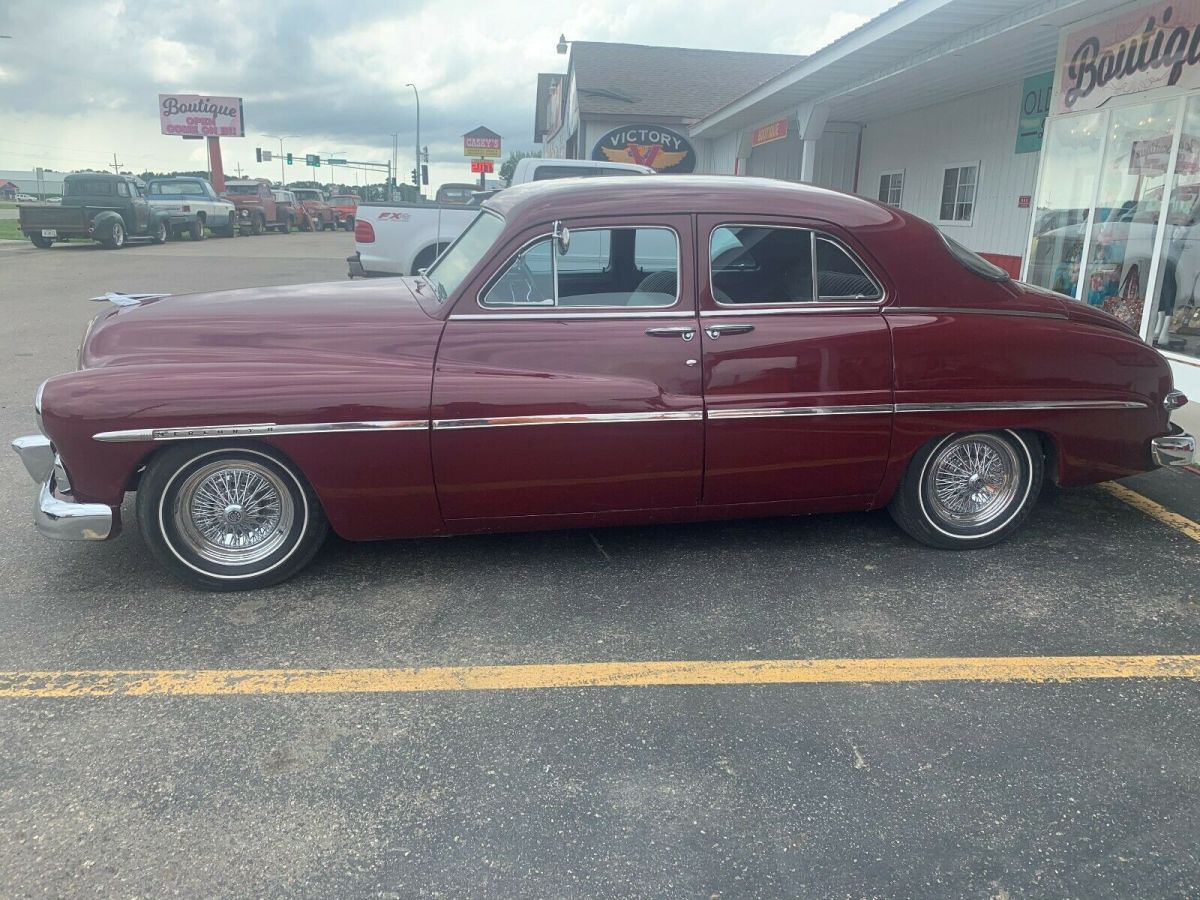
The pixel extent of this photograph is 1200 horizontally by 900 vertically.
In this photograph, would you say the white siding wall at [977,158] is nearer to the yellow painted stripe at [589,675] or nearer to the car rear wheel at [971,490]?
the car rear wheel at [971,490]

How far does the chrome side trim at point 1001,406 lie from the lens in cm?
409

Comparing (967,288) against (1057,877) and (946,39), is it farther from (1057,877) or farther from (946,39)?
(946,39)

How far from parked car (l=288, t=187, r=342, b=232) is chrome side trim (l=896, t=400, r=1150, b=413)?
Result: 39625mm

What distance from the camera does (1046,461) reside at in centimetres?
452

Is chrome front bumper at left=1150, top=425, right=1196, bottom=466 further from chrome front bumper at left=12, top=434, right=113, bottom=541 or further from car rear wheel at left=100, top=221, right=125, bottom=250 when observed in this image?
car rear wheel at left=100, top=221, right=125, bottom=250

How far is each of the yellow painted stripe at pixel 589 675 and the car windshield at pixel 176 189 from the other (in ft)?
91.8

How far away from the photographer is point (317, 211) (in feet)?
133

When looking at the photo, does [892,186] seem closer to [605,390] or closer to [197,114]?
[605,390]

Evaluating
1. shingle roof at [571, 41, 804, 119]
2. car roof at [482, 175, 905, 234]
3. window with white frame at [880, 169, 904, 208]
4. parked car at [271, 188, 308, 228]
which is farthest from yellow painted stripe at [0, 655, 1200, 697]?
parked car at [271, 188, 308, 228]

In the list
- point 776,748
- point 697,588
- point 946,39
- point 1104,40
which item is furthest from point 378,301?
point 946,39

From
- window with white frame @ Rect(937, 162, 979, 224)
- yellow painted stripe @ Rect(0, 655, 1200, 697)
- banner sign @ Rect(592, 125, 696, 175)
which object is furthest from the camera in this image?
banner sign @ Rect(592, 125, 696, 175)

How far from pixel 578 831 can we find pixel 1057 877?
1.25 metres

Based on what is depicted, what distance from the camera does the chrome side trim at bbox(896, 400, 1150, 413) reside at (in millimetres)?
4094

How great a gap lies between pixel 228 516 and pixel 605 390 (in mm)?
1645
